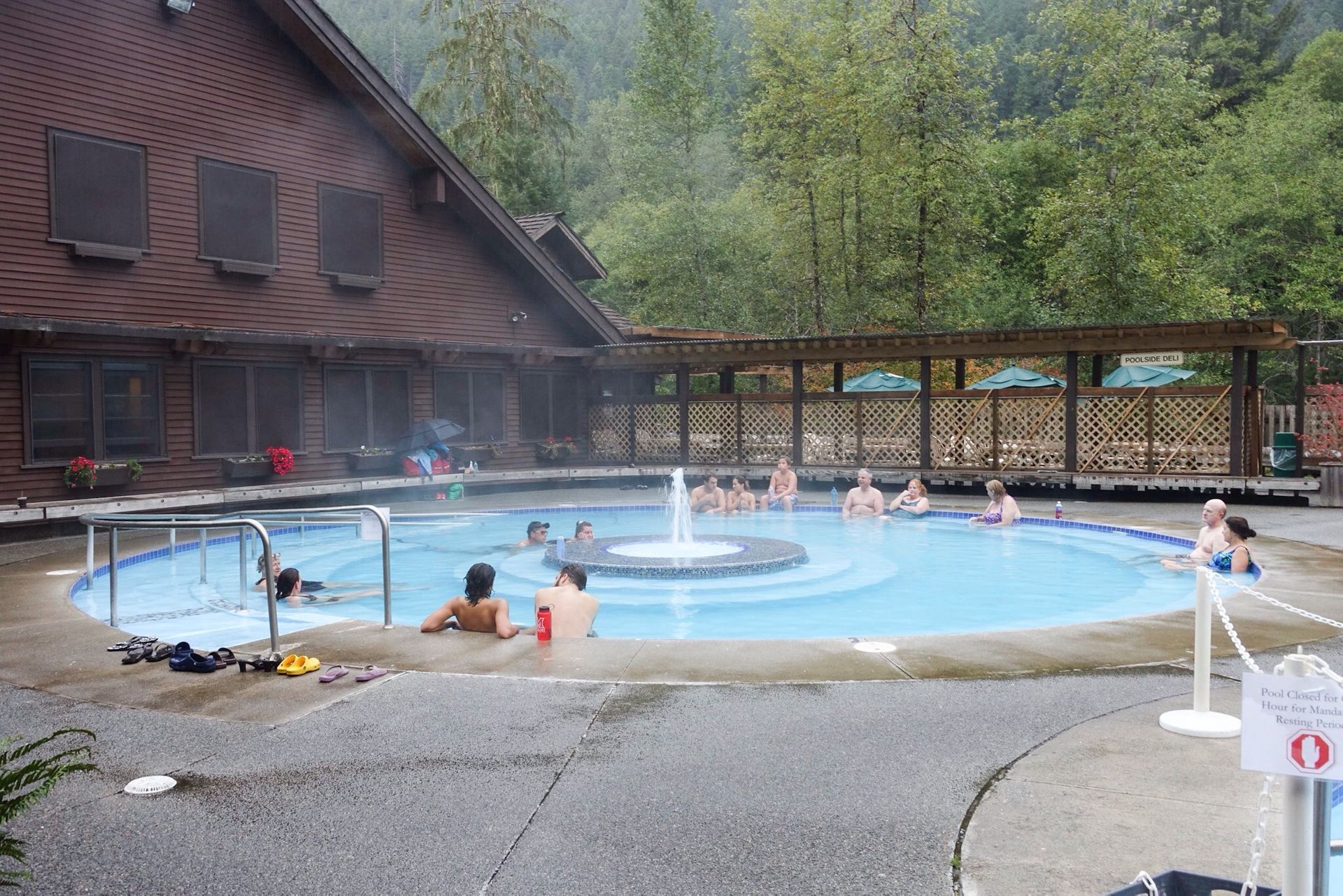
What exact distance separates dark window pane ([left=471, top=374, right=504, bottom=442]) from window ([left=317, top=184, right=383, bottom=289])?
335 cm

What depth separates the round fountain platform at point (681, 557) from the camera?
37.4 ft

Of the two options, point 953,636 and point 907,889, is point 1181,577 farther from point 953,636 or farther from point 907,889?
point 907,889

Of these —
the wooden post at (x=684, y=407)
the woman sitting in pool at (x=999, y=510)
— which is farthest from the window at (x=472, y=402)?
the woman sitting in pool at (x=999, y=510)

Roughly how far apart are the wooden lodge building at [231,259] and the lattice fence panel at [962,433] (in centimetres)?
811

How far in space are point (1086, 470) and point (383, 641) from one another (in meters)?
14.5

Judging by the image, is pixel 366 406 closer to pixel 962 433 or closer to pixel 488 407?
pixel 488 407

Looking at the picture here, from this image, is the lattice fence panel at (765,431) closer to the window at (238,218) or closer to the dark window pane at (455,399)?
the dark window pane at (455,399)

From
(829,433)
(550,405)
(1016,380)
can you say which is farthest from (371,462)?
(1016,380)

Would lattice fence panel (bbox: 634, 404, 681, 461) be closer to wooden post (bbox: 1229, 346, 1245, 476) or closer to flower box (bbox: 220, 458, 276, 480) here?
flower box (bbox: 220, 458, 276, 480)

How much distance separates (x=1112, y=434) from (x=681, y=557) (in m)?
9.60

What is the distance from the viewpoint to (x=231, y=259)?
16.5m

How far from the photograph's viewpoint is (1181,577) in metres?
11.5

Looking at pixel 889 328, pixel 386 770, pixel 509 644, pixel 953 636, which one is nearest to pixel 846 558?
pixel 953 636

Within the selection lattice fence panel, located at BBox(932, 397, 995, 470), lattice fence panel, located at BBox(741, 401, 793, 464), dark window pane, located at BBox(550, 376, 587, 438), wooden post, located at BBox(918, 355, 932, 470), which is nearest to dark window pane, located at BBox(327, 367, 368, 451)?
dark window pane, located at BBox(550, 376, 587, 438)
